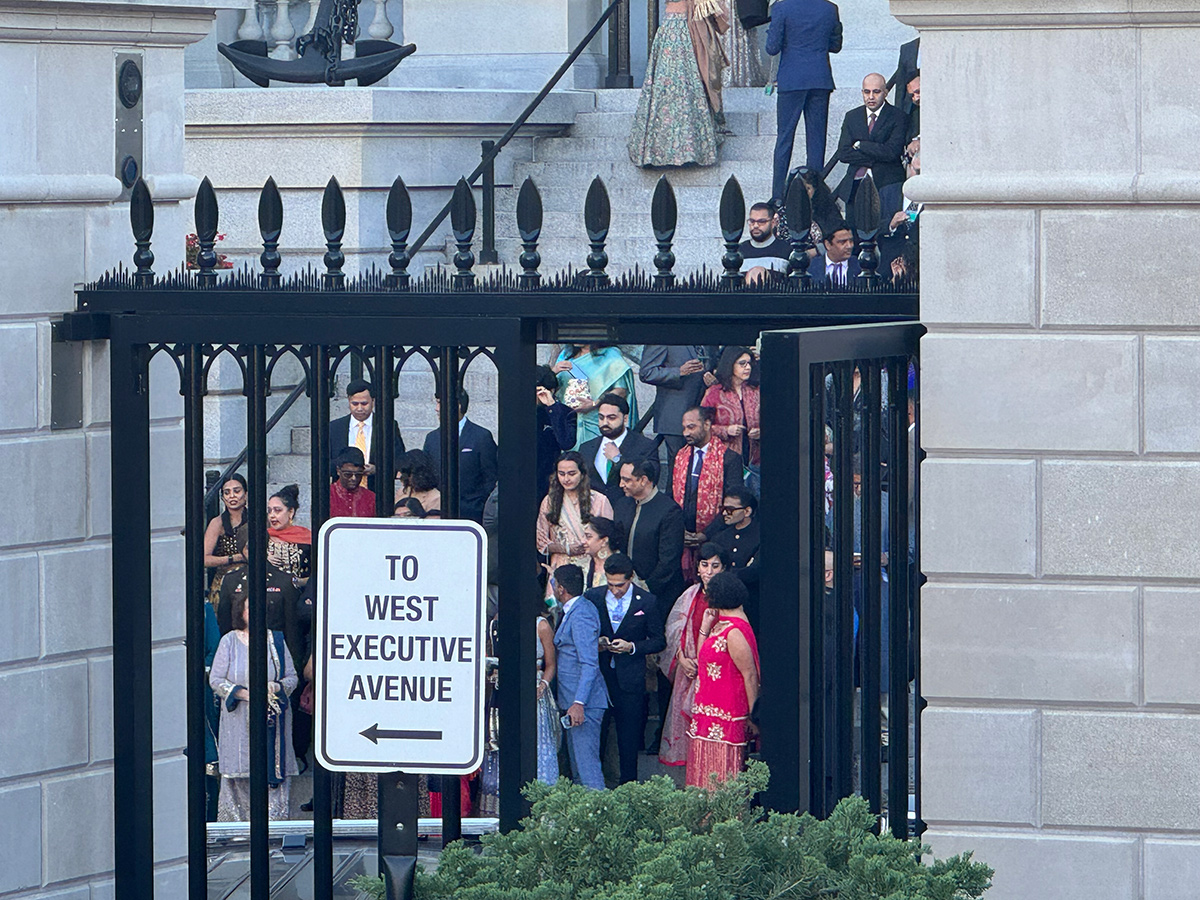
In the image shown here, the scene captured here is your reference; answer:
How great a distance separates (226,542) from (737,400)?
2749 mm

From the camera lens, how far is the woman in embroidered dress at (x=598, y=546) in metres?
9.55

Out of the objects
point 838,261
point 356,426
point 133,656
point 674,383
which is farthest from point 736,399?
point 133,656

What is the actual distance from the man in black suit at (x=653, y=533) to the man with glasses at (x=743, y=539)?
0.30 metres

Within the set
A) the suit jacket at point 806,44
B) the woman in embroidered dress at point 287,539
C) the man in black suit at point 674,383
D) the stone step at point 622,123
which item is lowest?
the woman in embroidered dress at point 287,539

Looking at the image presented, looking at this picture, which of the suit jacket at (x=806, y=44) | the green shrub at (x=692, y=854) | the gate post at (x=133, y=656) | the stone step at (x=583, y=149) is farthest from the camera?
the stone step at (x=583, y=149)

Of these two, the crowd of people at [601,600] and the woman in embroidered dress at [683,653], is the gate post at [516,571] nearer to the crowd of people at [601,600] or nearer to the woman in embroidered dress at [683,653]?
the crowd of people at [601,600]

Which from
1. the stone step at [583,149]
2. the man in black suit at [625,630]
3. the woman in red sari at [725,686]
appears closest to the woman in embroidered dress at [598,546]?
the man in black suit at [625,630]

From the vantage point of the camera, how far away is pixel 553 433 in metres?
11.0

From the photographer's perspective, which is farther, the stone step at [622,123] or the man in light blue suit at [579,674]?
the stone step at [622,123]

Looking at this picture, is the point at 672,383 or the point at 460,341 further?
the point at 672,383

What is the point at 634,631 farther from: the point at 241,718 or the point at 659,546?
the point at 241,718

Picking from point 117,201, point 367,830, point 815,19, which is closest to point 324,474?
point 117,201

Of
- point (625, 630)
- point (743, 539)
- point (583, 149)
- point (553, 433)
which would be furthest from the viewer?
Result: point (583, 149)

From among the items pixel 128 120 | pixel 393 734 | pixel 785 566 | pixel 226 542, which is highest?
pixel 128 120
